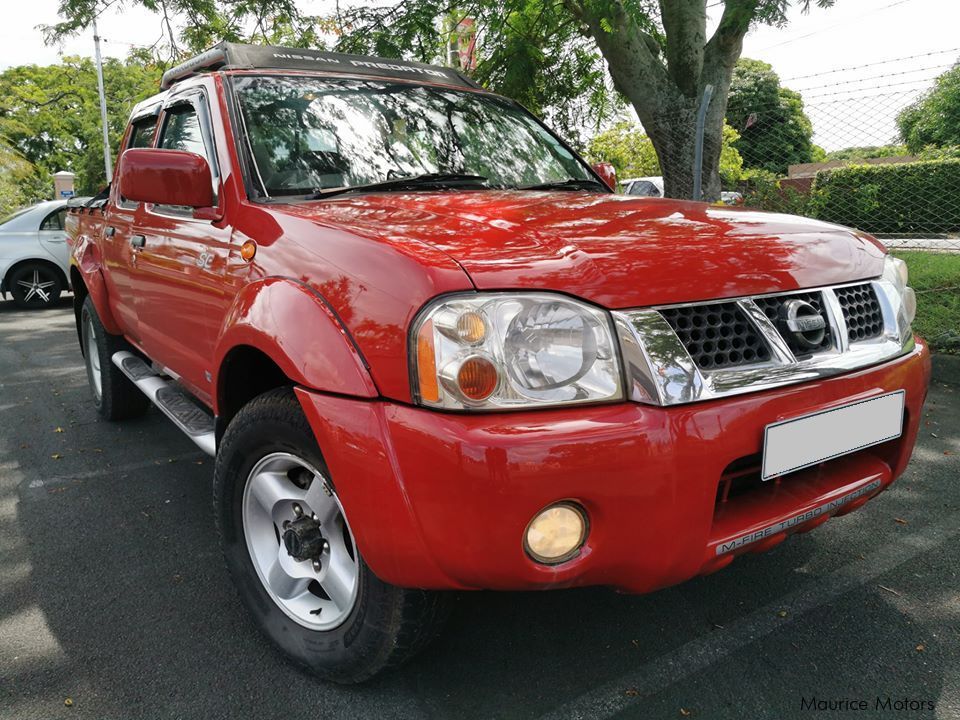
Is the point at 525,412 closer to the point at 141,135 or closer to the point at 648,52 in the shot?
the point at 141,135

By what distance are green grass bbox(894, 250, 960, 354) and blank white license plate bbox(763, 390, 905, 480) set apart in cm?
381

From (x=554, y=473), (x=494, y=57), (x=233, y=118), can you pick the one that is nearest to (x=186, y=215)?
(x=233, y=118)

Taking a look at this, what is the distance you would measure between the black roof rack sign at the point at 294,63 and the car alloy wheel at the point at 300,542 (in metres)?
1.76

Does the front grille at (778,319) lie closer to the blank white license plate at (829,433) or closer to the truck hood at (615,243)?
the truck hood at (615,243)

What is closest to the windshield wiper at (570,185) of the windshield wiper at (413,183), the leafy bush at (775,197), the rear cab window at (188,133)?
the windshield wiper at (413,183)

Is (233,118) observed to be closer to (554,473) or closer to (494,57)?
(554,473)

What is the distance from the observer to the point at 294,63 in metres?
3.18

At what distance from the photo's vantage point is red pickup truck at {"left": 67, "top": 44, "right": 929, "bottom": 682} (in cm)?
163

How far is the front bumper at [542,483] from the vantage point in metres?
1.57

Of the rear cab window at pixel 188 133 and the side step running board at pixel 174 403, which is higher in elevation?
the rear cab window at pixel 188 133

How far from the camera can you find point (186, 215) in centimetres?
286

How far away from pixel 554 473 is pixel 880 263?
1379 millimetres

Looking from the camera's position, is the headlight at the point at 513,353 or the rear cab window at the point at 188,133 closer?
the headlight at the point at 513,353

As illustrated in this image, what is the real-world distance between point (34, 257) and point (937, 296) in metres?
10.8
